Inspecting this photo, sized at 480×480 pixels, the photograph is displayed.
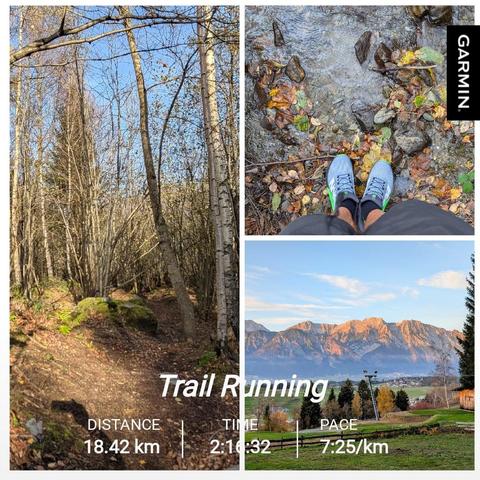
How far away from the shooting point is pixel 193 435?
3773 mm

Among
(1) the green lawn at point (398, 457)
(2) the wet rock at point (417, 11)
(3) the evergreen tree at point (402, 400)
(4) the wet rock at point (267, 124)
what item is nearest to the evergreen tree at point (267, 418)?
(1) the green lawn at point (398, 457)

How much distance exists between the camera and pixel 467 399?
3791mm

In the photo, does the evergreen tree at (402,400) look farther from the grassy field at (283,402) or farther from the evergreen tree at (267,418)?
the evergreen tree at (267,418)

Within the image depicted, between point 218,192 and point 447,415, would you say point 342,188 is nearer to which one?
point 218,192

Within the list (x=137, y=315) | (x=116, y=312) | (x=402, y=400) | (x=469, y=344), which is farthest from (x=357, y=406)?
(x=116, y=312)

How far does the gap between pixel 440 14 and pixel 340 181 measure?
1089 mm

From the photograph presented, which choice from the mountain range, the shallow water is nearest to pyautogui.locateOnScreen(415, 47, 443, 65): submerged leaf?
the shallow water

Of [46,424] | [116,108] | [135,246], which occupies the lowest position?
[46,424]

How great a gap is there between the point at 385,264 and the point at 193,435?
4.72 feet

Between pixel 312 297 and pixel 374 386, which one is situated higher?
pixel 312 297

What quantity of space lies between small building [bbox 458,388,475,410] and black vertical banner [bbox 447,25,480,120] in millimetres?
1542

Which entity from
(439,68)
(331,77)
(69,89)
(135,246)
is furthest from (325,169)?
(69,89)

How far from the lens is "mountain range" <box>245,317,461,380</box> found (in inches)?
149

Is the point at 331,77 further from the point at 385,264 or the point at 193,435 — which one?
the point at 193,435
